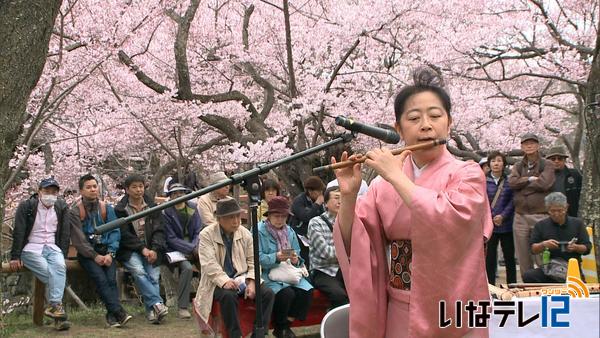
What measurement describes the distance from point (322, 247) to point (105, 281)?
2.00 metres

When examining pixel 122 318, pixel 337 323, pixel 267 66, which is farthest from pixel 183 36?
pixel 337 323

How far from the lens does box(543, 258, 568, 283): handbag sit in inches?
223

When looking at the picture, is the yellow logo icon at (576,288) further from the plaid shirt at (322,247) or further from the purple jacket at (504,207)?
the purple jacket at (504,207)

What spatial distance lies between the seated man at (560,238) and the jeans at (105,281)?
3.62m

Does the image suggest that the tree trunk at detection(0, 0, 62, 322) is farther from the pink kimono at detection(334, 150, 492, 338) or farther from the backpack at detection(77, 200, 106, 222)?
the backpack at detection(77, 200, 106, 222)

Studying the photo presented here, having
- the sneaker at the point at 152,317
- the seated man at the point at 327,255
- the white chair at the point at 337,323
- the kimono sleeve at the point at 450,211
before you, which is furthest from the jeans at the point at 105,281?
the kimono sleeve at the point at 450,211

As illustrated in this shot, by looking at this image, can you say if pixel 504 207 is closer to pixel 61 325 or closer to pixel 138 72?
pixel 61 325

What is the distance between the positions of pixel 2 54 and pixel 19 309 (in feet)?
14.0

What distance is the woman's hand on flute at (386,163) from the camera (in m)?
2.46

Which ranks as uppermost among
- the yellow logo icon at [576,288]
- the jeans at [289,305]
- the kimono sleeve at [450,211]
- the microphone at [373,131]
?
the microphone at [373,131]

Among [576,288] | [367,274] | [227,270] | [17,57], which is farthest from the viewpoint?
[227,270]

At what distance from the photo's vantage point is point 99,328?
6.01 meters

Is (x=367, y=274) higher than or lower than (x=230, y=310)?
higher

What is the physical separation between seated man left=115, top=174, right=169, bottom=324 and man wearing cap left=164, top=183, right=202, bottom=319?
0.09 m
